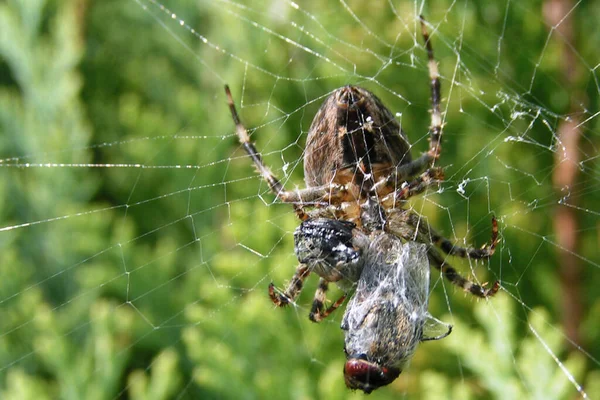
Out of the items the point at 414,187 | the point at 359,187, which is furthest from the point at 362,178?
the point at 414,187

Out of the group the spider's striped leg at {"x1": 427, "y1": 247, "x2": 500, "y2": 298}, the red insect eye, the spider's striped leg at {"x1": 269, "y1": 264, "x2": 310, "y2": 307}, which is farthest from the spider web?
the red insect eye

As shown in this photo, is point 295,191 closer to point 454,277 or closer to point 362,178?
point 362,178

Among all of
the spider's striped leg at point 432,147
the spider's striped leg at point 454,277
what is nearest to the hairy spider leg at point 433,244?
the spider's striped leg at point 454,277

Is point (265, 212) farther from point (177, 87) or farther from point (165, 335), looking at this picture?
point (177, 87)

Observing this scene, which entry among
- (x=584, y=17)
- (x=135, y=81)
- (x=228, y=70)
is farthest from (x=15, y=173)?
(x=584, y=17)

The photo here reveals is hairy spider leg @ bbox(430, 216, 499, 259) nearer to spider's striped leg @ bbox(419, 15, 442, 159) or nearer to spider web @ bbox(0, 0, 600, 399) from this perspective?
spider web @ bbox(0, 0, 600, 399)

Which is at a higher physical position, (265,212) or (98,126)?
(265,212)

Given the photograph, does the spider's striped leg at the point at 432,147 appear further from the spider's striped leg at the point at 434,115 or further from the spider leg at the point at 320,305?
the spider leg at the point at 320,305
